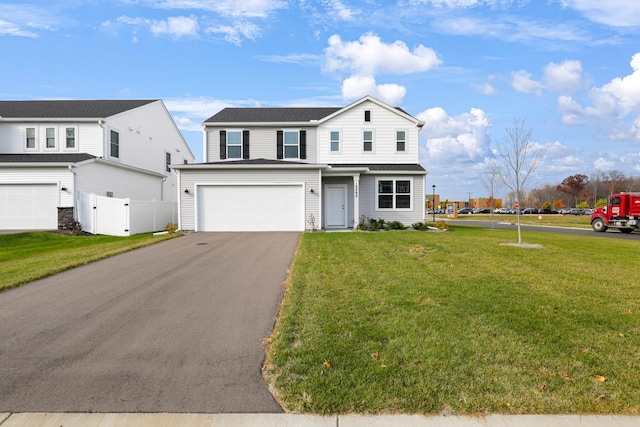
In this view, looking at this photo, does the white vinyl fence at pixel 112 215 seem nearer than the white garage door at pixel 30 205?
Yes

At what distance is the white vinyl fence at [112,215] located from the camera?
711 inches

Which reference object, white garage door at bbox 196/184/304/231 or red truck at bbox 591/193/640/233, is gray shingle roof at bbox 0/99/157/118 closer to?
white garage door at bbox 196/184/304/231

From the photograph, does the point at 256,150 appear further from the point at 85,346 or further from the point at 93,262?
the point at 85,346

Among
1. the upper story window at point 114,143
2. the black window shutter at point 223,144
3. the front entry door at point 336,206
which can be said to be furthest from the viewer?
the upper story window at point 114,143

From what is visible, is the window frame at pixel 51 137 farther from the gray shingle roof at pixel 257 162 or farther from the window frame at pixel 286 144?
the window frame at pixel 286 144

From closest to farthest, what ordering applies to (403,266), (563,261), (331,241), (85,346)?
1. (85,346)
2. (403,266)
3. (563,261)
4. (331,241)

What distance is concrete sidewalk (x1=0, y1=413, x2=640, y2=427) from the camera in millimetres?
2965

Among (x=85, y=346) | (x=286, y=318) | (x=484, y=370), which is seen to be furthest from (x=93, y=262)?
(x=484, y=370)

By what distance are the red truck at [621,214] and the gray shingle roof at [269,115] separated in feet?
60.5

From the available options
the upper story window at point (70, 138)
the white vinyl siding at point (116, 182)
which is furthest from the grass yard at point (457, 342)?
the upper story window at point (70, 138)

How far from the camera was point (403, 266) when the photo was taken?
899 centimetres

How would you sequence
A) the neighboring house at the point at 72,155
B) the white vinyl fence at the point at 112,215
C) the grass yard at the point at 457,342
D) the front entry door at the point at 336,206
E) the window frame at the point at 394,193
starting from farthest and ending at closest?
the window frame at the point at 394,193, the front entry door at the point at 336,206, the neighboring house at the point at 72,155, the white vinyl fence at the point at 112,215, the grass yard at the point at 457,342

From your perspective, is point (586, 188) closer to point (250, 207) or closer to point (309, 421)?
point (250, 207)

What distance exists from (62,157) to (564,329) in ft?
75.2
